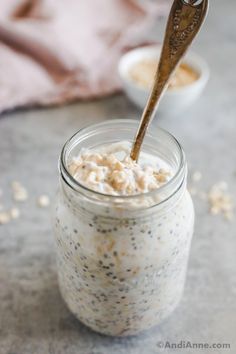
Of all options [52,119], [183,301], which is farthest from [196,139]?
[183,301]

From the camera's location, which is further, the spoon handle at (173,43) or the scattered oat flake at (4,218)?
the scattered oat flake at (4,218)

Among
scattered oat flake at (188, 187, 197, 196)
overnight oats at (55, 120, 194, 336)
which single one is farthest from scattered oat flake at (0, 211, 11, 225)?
scattered oat flake at (188, 187, 197, 196)

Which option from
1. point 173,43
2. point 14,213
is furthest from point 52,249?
point 173,43

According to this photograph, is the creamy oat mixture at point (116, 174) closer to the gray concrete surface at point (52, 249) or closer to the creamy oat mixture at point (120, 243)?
the creamy oat mixture at point (120, 243)

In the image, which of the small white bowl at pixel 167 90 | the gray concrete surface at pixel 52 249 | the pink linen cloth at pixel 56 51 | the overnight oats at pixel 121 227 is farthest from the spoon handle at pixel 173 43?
the pink linen cloth at pixel 56 51

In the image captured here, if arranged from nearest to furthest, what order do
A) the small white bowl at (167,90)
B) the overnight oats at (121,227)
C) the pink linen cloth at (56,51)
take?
the overnight oats at (121,227) < the small white bowl at (167,90) < the pink linen cloth at (56,51)
